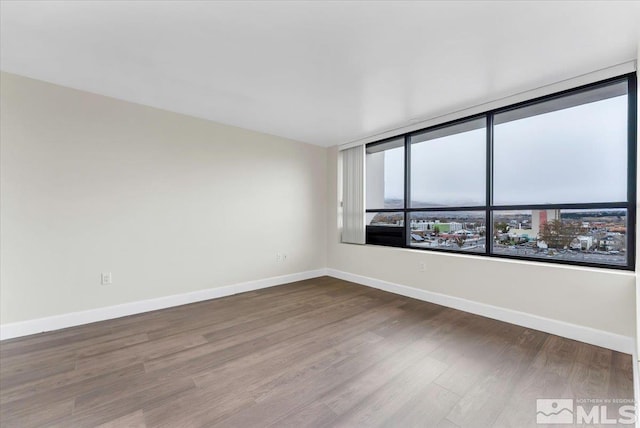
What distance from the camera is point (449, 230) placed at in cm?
368

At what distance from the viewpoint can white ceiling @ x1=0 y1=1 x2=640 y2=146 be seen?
5.68ft

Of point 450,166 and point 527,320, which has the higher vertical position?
point 450,166

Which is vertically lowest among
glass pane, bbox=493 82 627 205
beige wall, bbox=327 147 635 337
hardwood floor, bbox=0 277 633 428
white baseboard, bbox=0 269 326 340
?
hardwood floor, bbox=0 277 633 428

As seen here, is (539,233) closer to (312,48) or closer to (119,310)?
(312,48)

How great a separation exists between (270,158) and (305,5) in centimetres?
289

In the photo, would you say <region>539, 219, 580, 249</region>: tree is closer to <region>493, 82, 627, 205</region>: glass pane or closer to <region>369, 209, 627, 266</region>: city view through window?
<region>369, 209, 627, 266</region>: city view through window

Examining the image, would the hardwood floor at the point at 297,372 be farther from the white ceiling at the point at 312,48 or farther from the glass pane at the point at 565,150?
the white ceiling at the point at 312,48

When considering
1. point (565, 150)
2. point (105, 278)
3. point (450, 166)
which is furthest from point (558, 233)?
point (105, 278)

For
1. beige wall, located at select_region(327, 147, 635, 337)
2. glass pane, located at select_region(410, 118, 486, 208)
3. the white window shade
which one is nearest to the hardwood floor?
beige wall, located at select_region(327, 147, 635, 337)

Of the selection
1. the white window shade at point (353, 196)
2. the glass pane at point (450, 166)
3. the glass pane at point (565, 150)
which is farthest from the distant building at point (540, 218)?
the white window shade at point (353, 196)

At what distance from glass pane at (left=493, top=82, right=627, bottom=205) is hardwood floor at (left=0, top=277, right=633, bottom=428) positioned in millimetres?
1469

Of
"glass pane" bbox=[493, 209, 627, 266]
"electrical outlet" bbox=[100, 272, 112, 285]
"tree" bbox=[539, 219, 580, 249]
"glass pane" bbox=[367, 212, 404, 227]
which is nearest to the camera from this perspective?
"glass pane" bbox=[493, 209, 627, 266]

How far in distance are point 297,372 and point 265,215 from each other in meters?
2.76

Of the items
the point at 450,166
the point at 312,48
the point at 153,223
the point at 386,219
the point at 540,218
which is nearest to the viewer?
the point at 312,48
